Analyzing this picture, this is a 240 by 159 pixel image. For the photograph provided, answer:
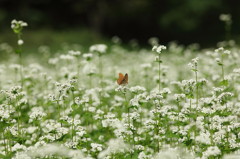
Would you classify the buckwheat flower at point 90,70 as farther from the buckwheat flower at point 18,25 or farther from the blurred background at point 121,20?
the blurred background at point 121,20

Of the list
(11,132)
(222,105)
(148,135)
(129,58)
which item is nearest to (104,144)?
(148,135)

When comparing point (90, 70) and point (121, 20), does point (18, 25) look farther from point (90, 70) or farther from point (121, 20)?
point (121, 20)

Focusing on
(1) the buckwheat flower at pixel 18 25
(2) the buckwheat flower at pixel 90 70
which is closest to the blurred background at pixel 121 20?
(2) the buckwheat flower at pixel 90 70

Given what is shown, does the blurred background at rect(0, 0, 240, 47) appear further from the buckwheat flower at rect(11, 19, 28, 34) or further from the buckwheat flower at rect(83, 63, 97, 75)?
the buckwheat flower at rect(11, 19, 28, 34)

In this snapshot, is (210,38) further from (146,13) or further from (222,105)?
(222,105)

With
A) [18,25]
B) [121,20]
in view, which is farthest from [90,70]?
[121,20]

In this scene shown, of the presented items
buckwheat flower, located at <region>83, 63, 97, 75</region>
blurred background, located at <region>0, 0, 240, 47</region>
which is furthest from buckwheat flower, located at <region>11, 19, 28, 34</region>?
blurred background, located at <region>0, 0, 240, 47</region>

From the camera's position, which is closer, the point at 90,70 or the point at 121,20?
the point at 90,70

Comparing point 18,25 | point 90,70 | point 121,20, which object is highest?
point 121,20
